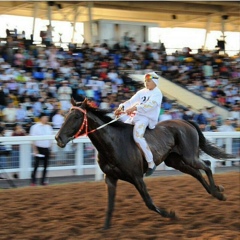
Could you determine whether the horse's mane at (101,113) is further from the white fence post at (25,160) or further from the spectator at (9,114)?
the spectator at (9,114)

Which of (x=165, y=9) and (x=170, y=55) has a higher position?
(x=165, y=9)

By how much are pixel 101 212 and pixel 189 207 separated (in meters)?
1.29

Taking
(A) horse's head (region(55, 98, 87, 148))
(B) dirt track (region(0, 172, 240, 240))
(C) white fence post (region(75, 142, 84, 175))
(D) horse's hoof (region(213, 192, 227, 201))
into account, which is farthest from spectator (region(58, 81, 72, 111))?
(A) horse's head (region(55, 98, 87, 148))

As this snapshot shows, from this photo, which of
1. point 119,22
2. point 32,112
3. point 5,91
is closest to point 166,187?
point 32,112

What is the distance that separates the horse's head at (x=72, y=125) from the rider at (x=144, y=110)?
67 centimetres

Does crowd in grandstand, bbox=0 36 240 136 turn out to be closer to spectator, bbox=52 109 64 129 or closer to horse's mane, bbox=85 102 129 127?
spectator, bbox=52 109 64 129

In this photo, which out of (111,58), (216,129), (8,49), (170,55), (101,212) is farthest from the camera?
(170,55)

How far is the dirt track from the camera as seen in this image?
5.99 m

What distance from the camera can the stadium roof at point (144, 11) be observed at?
21.0 metres

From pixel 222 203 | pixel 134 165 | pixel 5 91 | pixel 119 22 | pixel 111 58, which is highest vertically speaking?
pixel 119 22

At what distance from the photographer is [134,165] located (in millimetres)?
6375

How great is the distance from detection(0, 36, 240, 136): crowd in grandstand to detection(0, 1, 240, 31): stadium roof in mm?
2391

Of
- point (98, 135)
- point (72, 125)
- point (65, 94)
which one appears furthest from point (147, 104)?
point (65, 94)

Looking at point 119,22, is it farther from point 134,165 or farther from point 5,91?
point 134,165
